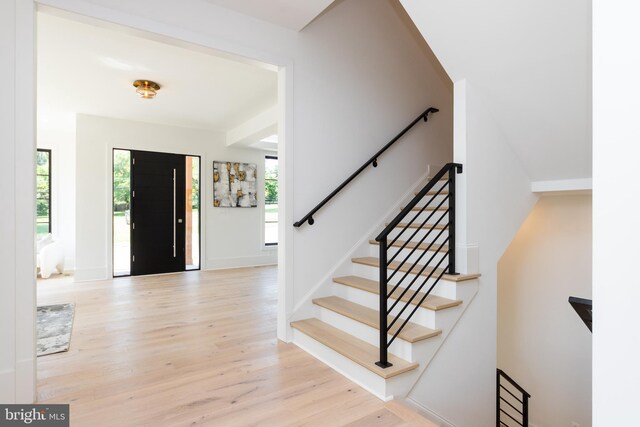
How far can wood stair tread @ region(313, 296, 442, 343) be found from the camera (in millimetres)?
2165

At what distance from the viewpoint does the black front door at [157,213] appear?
5.91 meters

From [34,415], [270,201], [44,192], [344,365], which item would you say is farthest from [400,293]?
[44,192]

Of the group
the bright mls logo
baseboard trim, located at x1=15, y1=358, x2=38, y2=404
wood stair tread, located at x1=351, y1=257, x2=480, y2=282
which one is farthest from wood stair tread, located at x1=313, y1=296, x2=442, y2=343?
baseboard trim, located at x1=15, y1=358, x2=38, y2=404

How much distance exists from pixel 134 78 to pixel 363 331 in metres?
3.82

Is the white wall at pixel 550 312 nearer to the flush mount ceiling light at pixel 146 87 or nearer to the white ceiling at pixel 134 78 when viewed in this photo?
the white ceiling at pixel 134 78

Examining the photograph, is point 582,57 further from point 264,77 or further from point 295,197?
point 264,77

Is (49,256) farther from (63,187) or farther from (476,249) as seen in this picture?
(476,249)

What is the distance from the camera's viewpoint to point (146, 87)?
13.6 feet

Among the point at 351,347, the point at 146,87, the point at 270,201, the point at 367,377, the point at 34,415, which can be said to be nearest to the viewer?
the point at 34,415

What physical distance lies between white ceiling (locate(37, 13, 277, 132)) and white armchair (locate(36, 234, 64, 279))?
2081mm

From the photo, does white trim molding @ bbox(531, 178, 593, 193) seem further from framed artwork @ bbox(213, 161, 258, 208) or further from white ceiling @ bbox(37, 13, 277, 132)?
framed artwork @ bbox(213, 161, 258, 208)

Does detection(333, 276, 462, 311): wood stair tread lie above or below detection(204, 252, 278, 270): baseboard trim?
above

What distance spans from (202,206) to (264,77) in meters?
3.19
